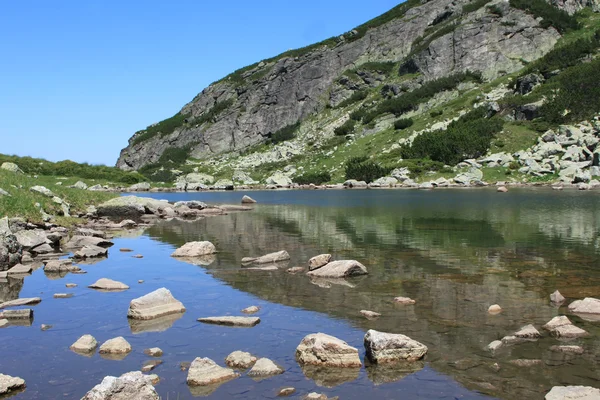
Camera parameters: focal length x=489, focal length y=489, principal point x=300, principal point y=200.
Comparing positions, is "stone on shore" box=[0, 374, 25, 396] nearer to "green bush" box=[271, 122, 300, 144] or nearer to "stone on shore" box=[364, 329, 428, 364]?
"stone on shore" box=[364, 329, 428, 364]

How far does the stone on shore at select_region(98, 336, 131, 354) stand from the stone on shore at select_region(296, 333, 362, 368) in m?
3.75

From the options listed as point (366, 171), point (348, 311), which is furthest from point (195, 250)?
point (366, 171)

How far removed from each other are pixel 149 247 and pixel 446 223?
65.1 ft

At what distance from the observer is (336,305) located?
14156 mm

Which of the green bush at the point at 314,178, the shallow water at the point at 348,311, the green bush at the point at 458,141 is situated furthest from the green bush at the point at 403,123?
the shallow water at the point at 348,311

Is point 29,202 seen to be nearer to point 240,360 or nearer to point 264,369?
point 240,360

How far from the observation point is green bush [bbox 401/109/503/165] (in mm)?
96875

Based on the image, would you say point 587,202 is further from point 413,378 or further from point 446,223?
point 413,378

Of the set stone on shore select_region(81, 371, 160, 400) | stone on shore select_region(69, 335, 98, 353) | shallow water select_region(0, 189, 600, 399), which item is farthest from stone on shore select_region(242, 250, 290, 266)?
stone on shore select_region(81, 371, 160, 400)

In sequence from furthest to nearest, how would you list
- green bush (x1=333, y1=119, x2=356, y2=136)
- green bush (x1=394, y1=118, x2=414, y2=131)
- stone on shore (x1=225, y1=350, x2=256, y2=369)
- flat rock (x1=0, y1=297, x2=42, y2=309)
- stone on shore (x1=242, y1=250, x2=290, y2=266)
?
1. green bush (x1=333, y1=119, x2=356, y2=136)
2. green bush (x1=394, y1=118, x2=414, y2=131)
3. stone on shore (x1=242, y1=250, x2=290, y2=266)
4. flat rock (x1=0, y1=297, x2=42, y2=309)
5. stone on shore (x1=225, y1=350, x2=256, y2=369)

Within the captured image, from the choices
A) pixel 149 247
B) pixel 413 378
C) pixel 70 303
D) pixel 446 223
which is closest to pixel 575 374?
pixel 413 378

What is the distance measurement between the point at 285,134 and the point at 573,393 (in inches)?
7140

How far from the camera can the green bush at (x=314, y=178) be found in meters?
116

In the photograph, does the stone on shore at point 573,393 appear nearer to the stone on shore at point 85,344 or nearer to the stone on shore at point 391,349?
the stone on shore at point 391,349
